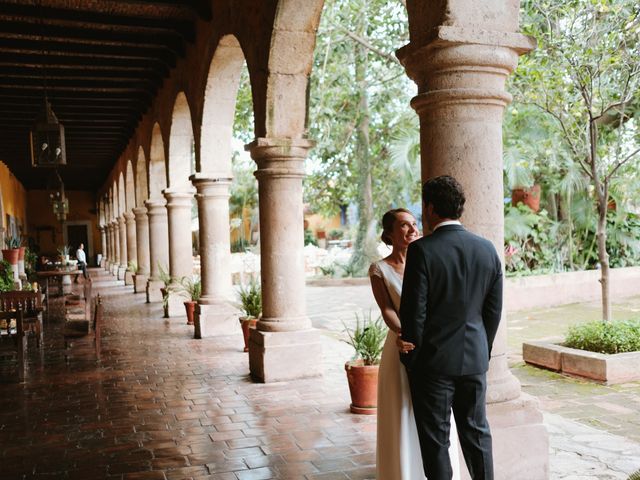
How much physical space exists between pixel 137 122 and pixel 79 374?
34.2 feet

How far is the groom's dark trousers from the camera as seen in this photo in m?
2.62

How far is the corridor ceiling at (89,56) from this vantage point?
8.49 metres

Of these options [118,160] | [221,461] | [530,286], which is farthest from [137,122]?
[221,461]

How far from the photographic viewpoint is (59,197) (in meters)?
→ 17.9

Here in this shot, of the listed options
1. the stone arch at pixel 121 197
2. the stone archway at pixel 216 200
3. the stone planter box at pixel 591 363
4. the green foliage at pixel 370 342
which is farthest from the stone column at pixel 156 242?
the green foliage at pixel 370 342

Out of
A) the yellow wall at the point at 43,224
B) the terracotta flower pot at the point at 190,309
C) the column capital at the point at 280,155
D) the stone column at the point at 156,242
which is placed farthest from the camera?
the yellow wall at the point at 43,224

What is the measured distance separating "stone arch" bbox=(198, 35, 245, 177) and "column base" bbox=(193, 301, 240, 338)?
1.91 meters

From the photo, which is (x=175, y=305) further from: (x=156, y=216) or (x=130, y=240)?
(x=130, y=240)

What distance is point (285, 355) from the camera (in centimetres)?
635

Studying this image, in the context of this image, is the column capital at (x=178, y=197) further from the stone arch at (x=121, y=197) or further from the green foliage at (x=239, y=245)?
the green foliage at (x=239, y=245)

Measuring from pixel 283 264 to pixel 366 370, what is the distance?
1851 mm

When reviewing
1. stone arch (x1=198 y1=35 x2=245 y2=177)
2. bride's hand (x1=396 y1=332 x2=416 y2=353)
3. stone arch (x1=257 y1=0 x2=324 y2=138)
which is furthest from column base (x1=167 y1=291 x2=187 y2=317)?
bride's hand (x1=396 y1=332 x2=416 y2=353)

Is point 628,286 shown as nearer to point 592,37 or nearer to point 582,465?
point 592,37

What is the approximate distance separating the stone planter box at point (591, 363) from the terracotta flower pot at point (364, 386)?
2.57 m
